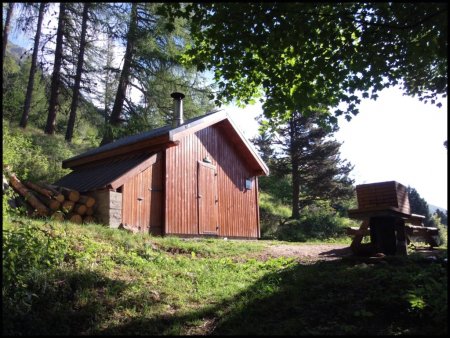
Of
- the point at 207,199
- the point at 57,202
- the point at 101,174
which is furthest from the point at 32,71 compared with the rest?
the point at 57,202

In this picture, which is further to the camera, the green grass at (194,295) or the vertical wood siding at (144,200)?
the vertical wood siding at (144,200)

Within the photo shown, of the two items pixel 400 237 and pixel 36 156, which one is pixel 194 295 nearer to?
pixel 400 237

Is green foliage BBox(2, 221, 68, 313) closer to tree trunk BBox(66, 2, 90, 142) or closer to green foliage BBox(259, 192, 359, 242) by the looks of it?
green foliage BBox(259, 192, 359, 242)

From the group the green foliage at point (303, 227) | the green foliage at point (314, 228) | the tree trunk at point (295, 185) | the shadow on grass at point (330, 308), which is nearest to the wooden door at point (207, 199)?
the shadow on grass at point (330, 308)

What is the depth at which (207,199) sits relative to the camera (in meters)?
14.7

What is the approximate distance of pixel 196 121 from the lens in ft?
46.2

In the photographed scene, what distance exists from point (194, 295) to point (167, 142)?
7285 millimetres

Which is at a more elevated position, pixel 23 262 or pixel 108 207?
pixel 108 207

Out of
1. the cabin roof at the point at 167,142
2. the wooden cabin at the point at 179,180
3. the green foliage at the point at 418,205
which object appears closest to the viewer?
the wooden cabin at the point at 179,180

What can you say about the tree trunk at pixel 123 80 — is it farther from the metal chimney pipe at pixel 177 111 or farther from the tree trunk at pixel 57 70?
the metal chimney pipe at pixel 177 111

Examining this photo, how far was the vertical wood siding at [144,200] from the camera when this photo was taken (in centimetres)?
1192


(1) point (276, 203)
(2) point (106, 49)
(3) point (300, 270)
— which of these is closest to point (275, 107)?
(3) point (300, 270)

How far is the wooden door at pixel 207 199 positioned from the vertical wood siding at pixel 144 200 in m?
1.82

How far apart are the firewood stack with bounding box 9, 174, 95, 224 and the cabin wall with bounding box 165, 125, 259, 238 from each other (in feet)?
8.73
